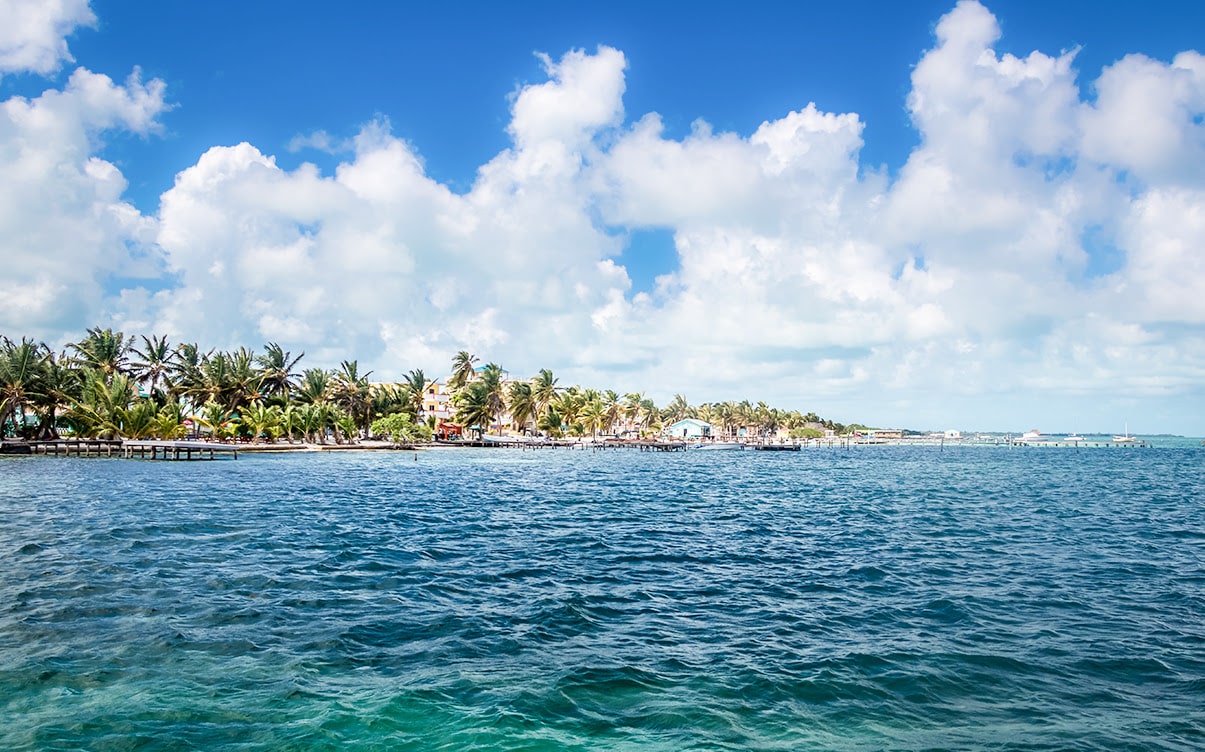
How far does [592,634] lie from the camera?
14.6 meters

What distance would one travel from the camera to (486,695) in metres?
11.2

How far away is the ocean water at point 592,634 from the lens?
10055 millimetres

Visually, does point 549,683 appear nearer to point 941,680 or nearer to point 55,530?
point 941,680

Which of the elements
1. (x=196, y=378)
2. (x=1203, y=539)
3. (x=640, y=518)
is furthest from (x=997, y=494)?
(x=196, y=378)

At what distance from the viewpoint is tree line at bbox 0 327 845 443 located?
83.2 metres

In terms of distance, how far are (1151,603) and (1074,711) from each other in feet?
31.7

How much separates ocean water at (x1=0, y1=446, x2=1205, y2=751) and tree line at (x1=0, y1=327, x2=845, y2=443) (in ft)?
198

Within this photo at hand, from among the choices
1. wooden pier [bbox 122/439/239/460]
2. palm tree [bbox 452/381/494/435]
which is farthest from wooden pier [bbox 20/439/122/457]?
palm tree [bbox 452/381/494/435]

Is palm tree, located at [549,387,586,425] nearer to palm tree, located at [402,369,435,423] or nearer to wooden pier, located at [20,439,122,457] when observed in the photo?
palm tree, located at [402,369,435,423]

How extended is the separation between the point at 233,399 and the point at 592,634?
109m

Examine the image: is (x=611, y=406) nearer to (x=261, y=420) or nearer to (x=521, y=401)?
(x=521, y=401)

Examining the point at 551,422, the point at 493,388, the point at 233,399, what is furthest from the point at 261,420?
the point at 551,422

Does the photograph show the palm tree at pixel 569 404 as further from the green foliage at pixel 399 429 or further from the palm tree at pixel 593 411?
the green foliage at pixel 399 429

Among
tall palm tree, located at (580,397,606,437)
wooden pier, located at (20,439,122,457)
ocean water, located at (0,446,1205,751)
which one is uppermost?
tall palm tree, located at (580,397,606,437)
